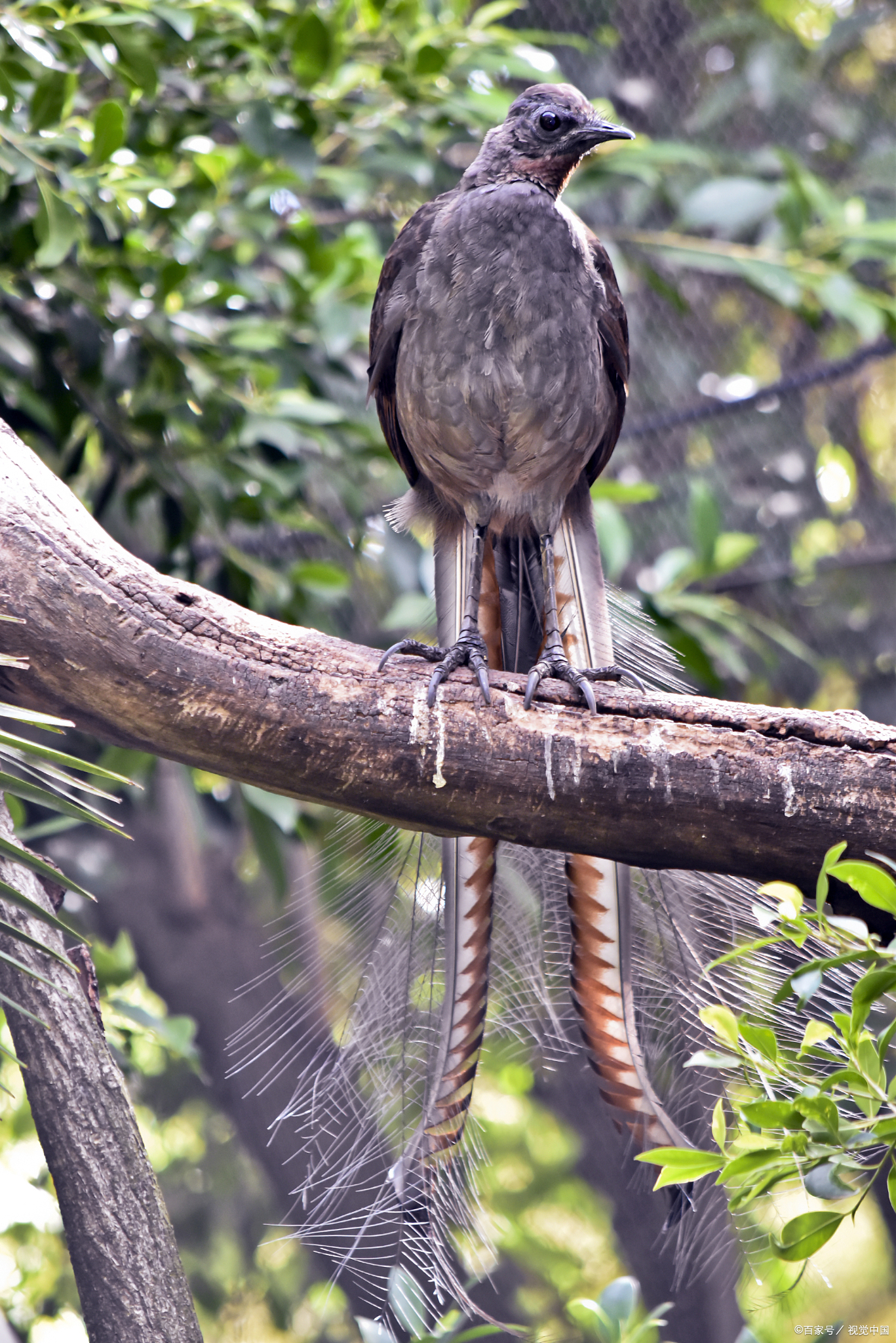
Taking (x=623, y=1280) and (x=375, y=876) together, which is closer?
(x=623, y=1280)

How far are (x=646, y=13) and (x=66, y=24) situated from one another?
99.5 inches

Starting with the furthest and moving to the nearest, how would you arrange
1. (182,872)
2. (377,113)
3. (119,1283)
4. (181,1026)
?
(182,872)
(377,113)
(181,1026)
(119,1283)

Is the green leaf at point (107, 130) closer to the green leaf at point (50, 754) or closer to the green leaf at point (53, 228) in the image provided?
the green leaf at point (53, 228)

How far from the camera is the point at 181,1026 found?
7.37 ft

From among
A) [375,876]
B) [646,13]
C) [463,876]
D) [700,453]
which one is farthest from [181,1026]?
[646,13]

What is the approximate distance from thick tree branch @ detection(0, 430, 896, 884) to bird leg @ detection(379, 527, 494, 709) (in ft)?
0.16

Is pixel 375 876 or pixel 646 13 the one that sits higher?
pixel 646 13

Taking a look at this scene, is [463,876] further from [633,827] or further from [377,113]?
[377,113]

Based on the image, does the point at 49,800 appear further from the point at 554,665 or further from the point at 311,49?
the point at 311,49

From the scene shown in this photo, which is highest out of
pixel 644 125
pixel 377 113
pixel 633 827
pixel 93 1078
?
pixel 644 125

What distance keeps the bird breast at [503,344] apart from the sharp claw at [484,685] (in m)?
0.61

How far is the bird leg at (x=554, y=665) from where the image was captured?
150 cm

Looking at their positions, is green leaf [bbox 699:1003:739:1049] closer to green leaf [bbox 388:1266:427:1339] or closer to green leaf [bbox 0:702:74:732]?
green leaf [bbox 388:1266:427:1339]

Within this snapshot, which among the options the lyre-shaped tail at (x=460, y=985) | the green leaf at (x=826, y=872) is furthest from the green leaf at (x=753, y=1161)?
the lyre-shaped tail at (x=460, y=985)
